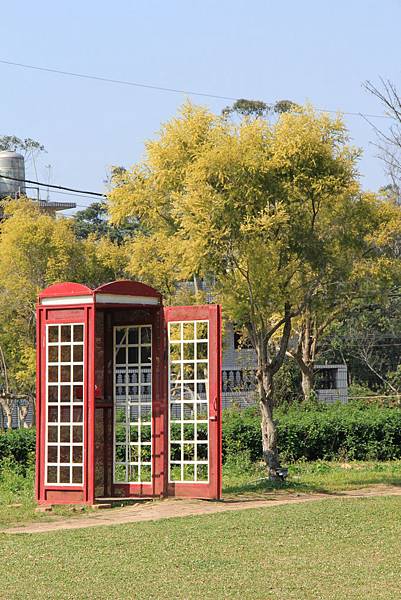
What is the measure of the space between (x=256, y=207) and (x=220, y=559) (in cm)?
798

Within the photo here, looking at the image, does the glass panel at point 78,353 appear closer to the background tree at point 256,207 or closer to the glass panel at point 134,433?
the glass panel at point 134,433

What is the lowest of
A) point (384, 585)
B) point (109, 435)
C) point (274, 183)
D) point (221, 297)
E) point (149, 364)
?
point (384, 585)

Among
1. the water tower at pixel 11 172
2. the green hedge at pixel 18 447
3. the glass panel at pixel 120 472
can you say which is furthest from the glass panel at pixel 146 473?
the water tower at pixel 11 172

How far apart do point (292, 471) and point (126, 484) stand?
208 inches

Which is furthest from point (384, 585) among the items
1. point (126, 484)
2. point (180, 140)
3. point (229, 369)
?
point (229, 369)

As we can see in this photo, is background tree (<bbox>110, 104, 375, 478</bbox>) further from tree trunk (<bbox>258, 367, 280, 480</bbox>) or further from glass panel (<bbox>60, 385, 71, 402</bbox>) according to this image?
glass panel (<bbox>60, 385, 71, 402</bbox>)

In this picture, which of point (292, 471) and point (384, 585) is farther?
point (292, 471)

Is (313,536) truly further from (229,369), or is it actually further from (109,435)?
(229,369)

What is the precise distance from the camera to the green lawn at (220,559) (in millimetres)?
8680

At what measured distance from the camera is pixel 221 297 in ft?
58.6

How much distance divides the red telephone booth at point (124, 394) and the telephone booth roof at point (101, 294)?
0.01 meters

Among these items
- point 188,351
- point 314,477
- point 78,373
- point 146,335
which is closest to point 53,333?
point 78,373

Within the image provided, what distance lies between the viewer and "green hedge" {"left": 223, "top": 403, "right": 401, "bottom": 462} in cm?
2148

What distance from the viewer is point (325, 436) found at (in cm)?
2233
